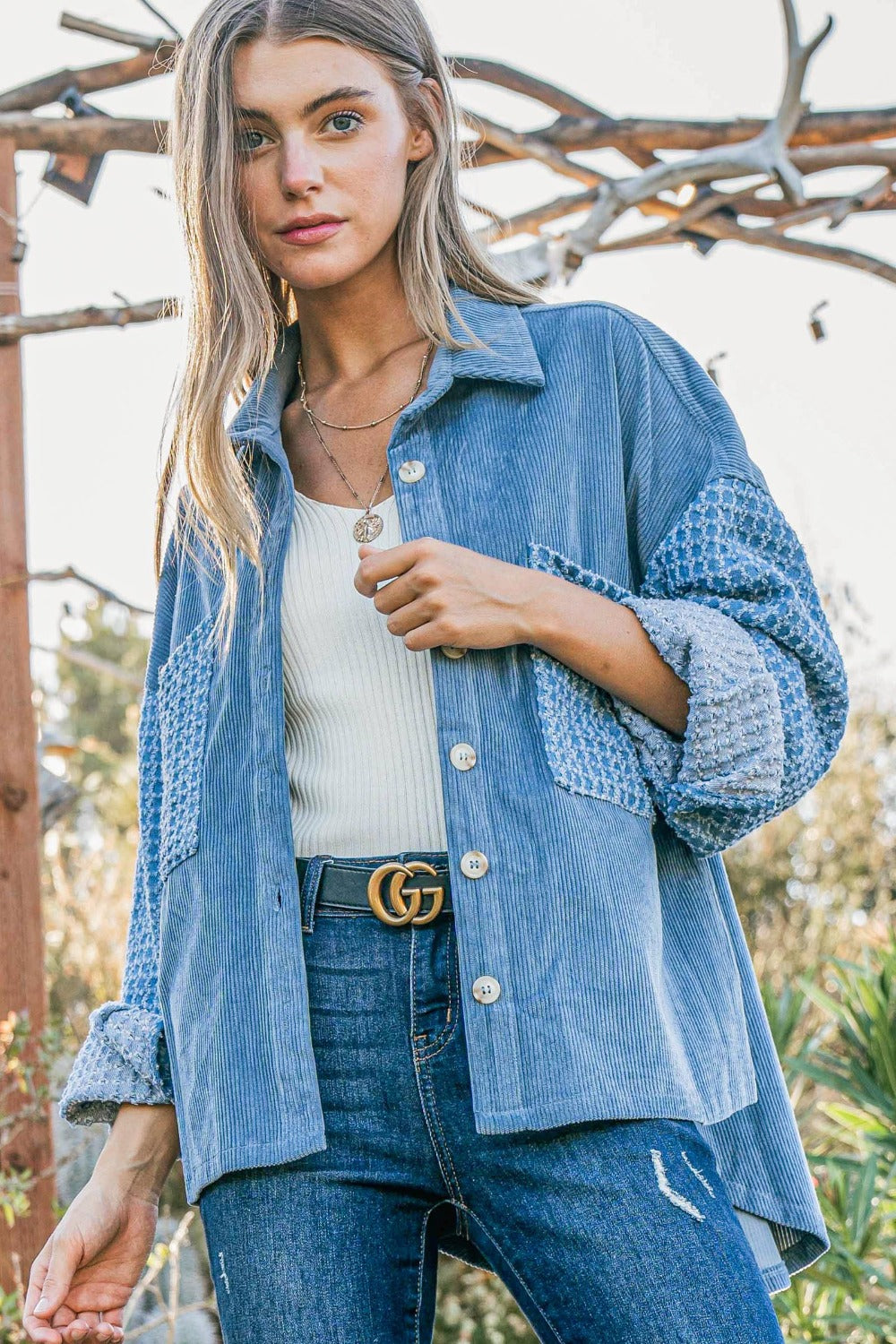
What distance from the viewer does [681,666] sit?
161cm

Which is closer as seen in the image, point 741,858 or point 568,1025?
point 568,1025

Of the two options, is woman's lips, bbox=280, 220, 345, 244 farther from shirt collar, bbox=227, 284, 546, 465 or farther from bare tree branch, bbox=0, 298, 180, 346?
bare tree branch, bbox=0, 298, 180, 346

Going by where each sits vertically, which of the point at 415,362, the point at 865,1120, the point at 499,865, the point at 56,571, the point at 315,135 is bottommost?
the point at 865,1120

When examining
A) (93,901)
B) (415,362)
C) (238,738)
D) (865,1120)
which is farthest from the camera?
(93,901)

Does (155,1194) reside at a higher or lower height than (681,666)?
lower

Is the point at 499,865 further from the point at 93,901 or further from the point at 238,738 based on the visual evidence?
the point at 93,901

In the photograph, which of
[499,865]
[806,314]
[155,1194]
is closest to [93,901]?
[806,314]

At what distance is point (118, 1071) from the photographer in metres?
1.83

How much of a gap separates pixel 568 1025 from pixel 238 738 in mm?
545

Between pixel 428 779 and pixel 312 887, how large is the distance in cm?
18

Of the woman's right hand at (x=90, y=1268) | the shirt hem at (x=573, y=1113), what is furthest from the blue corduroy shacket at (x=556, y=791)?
the woman's right hand at (x=90, y=1268)

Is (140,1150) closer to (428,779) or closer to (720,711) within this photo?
(428,779)

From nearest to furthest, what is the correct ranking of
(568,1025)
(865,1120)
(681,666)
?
(568,1025)
(681,666)
(865,1120)

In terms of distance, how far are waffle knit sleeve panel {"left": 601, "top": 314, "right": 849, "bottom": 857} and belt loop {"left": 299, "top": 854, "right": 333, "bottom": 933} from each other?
0.38 metres
